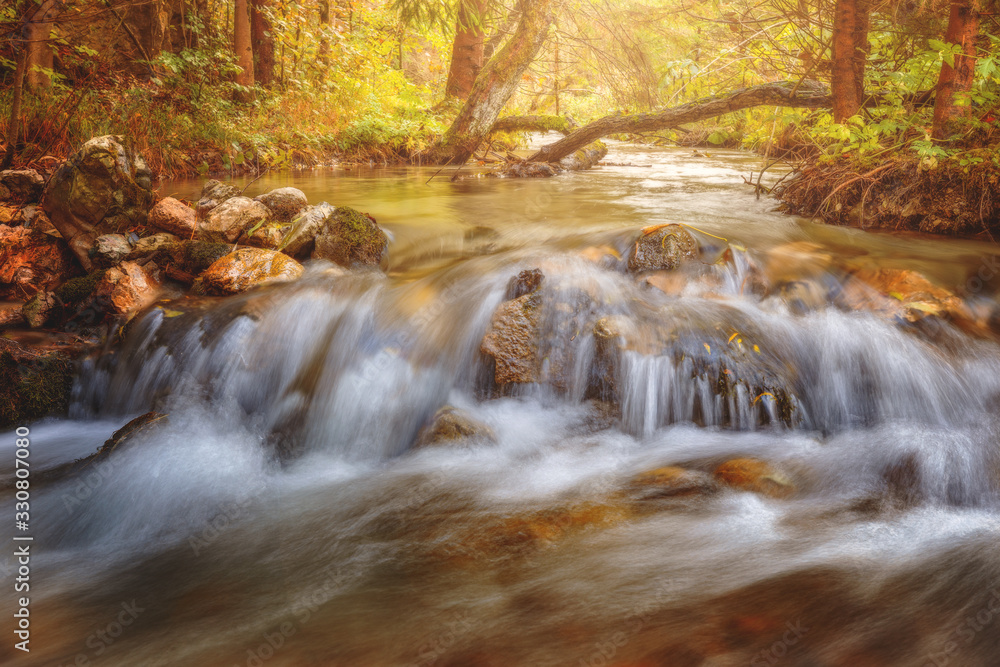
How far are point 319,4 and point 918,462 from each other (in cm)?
1573

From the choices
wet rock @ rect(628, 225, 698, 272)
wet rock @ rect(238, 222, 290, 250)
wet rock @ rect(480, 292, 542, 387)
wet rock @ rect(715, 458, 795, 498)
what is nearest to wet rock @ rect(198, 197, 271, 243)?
wet rock @ rect(238, 222, 290, 250)

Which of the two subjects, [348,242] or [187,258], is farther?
[348,242]

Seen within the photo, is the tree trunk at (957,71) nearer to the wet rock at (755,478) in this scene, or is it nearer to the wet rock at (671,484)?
the wet rock at (755,478)

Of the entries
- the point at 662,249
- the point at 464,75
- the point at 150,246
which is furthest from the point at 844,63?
the point at 464,75

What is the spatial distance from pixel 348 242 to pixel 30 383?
2726mm

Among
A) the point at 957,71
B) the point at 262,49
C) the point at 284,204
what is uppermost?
the point at 262,49

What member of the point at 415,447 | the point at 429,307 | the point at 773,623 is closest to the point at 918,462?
the point at 773,623

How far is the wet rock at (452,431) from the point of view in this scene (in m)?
3.73

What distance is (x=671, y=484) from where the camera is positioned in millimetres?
3248

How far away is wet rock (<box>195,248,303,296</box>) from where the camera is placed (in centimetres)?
500

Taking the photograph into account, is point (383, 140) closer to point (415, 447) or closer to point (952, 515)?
point (415, 447)

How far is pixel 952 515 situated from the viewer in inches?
116

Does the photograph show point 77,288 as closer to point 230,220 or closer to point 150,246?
point 150,246

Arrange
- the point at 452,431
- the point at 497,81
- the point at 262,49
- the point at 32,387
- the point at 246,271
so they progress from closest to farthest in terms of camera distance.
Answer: the point at 452,431 → the point at 32,387 → the point at 246,271 → the point at 497,81 → the point at 262,49
